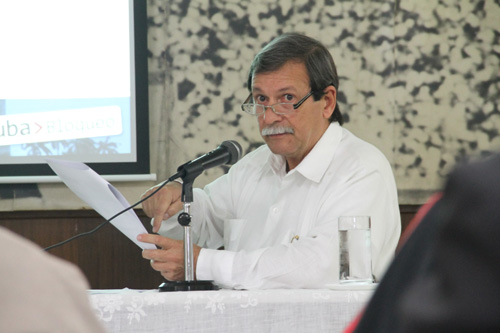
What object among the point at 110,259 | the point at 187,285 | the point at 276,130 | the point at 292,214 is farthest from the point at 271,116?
the point at 110,259

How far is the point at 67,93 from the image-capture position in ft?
9.66

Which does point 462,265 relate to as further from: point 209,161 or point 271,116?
point 271,116

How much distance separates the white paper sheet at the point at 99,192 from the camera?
173 centimetres

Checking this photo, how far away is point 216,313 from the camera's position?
140 centimetres

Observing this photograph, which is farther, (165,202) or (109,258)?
(109,258)

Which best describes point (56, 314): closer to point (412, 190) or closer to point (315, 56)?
point (315, 56)

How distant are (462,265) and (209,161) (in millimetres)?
1493

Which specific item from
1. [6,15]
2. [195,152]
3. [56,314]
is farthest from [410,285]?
[6,15]

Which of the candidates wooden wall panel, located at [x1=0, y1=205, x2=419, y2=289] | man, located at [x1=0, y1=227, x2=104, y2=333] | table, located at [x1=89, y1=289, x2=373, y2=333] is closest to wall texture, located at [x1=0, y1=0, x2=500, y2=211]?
wooden wall panel, located at [x1=0, y1=205, x2=419, y2=289]

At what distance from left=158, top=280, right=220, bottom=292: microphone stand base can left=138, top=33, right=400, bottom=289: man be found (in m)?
0.08

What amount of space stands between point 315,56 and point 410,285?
82.6 inches

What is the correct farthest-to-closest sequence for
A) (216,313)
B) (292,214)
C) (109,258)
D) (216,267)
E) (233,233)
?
(109,258) → (233,233) → (292,214) → (216,267) → (216,313)

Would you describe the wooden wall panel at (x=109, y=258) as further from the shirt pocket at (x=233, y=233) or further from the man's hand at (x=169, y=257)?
the man's hand at (x=169, y=257)

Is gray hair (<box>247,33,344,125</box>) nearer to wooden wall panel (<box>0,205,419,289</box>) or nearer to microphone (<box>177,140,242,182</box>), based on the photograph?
microphone (<box>177,140,242,182</box>)
